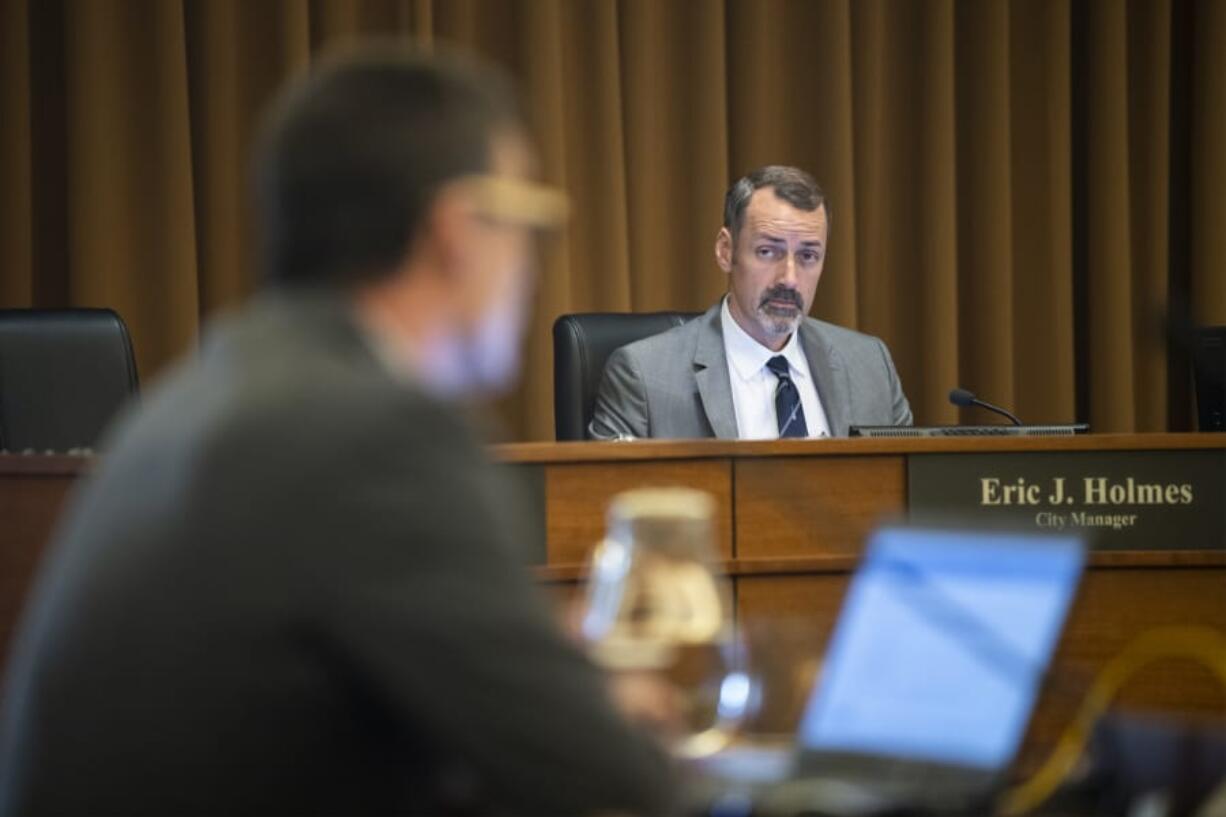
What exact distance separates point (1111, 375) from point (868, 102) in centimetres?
117

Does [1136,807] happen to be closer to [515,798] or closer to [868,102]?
[515,798]

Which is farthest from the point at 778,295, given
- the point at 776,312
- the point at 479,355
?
the point at 479,355

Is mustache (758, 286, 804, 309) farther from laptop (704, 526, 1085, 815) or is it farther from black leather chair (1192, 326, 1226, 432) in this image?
laptop (704, 526, 1085, 815)

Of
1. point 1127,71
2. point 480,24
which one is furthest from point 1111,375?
point 480,24

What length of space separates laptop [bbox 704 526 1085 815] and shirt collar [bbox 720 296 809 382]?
273 cm

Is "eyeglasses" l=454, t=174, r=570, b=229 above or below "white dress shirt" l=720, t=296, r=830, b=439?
above

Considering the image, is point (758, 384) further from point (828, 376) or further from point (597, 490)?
point (597, 490)

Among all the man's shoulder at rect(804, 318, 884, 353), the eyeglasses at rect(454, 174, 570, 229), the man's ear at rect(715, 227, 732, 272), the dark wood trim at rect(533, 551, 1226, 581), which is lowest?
the dark wood trim at rect(533, 551, 1226, 581)

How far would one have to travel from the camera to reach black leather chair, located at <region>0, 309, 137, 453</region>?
159 inches

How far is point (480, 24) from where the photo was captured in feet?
18.1

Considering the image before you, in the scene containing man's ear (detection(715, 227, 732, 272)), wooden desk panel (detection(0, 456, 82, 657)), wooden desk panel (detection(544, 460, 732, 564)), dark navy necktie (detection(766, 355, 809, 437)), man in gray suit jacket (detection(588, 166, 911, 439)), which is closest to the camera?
wooden desk panel (detection(0, 456, 82, 657))

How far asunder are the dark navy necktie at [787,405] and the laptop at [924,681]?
8.65ft

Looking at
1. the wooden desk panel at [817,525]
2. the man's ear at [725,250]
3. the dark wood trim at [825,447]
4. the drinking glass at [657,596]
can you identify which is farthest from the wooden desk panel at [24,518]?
the man's ear at [725,250]

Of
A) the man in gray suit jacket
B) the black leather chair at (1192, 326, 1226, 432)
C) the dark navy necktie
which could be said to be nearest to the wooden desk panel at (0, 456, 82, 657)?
the man in gray suit jacket
